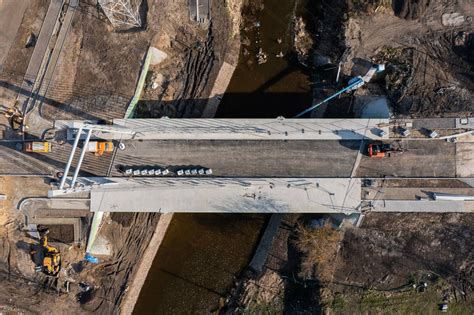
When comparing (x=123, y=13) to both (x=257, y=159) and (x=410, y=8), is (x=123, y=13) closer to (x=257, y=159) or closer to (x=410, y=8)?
(x=257, y=159)

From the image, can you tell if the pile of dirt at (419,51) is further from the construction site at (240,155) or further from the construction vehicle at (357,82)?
the construction vehicle at (357,82)

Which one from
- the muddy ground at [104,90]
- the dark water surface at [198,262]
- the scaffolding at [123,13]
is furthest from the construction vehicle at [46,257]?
the scaffolding at [123,13]

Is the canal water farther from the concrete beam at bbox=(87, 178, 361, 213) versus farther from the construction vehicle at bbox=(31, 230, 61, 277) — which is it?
the construction vehicle at bbox=(31, 230, 61, 277)

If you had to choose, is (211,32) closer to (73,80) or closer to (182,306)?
(73,80)

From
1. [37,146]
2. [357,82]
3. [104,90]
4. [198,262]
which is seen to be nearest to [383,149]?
[357,82]

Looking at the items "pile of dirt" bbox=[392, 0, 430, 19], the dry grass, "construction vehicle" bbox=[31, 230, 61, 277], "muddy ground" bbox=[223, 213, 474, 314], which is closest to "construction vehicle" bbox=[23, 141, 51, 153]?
"construction vehicle" bbox=[31, 230, 61, 277]

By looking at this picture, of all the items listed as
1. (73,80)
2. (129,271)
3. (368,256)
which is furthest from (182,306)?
(73,80)

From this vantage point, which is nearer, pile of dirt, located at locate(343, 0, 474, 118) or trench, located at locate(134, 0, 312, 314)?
pile of dirt, located at locate(343, 0, 474, 118)
